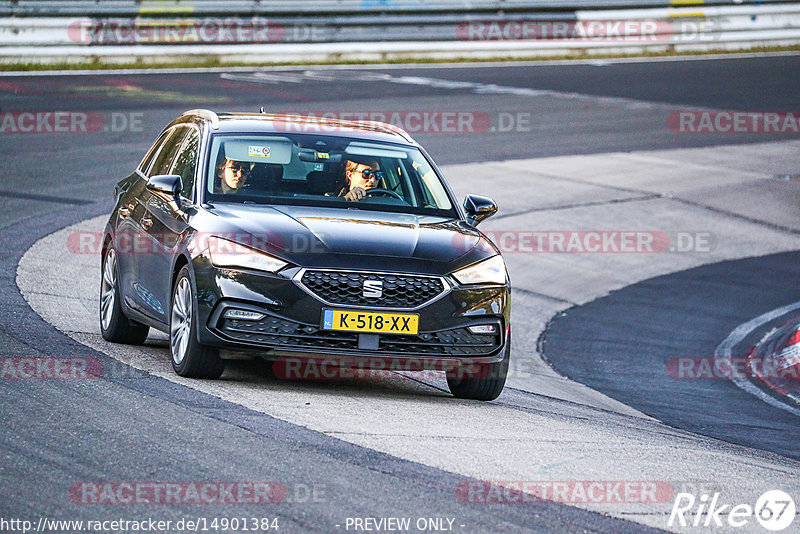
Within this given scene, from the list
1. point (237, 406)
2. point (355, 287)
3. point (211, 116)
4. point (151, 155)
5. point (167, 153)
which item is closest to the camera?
point (237, 406)

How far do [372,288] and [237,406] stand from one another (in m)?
1.10

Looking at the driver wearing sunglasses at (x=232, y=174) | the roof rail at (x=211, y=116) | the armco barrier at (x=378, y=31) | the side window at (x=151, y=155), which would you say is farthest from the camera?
the armco barrier at (x=378, y=31)

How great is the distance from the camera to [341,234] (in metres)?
8.28

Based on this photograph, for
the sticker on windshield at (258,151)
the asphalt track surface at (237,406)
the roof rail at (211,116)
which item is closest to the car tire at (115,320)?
the asphalt track surface at (237,406)

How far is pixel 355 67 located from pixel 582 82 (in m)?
4.89

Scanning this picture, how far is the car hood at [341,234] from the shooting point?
8078 mm

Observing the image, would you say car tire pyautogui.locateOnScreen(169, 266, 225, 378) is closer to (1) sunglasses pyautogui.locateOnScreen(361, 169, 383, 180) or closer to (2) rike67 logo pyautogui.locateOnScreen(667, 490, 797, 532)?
(1) sunglasses pyautogui.locateOnScreen(361, 169, 383, 180)

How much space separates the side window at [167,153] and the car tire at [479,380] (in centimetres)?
260

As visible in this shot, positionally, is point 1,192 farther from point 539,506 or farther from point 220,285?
point 539,506

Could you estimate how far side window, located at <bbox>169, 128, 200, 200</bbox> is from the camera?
9.14 metres

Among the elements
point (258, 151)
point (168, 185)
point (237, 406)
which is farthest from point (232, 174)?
point (237, 406)

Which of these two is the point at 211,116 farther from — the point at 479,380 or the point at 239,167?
the point at 479,380

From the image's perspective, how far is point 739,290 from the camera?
15.7 metres

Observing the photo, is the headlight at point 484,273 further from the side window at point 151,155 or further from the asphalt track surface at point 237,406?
the side window at point 151,155
